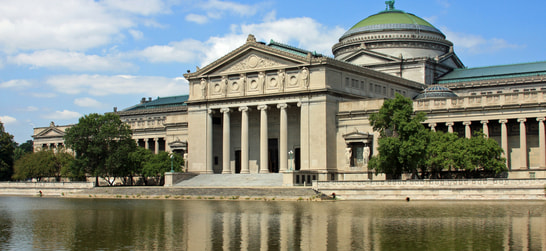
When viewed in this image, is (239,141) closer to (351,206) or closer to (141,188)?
(141,188)

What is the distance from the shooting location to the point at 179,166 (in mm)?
104250

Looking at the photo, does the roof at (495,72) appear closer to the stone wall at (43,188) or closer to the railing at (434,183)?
the railing at (434,183)

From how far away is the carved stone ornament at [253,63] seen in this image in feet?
326

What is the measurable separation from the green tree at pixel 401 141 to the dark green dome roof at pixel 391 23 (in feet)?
152

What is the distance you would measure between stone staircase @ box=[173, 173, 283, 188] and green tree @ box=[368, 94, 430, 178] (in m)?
15.4

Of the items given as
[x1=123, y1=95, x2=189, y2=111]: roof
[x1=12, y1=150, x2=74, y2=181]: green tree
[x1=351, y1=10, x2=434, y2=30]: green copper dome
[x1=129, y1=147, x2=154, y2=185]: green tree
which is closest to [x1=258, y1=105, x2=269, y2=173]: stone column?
[x1=129, y1=147, x2=154, y2=185]: green tree

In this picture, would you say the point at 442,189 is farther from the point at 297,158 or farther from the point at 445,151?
the point at 297,158

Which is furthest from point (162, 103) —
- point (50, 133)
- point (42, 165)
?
point (42, 165)

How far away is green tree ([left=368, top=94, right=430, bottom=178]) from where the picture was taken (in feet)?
246

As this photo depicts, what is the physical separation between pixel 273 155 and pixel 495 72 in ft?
132

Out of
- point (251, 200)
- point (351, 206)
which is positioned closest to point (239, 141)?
point (251, 200)

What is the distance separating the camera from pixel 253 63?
101125 millimetres

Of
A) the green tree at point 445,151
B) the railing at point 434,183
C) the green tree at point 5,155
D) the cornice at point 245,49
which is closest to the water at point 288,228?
the railing at point 434,183

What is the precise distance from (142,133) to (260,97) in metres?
33.8
